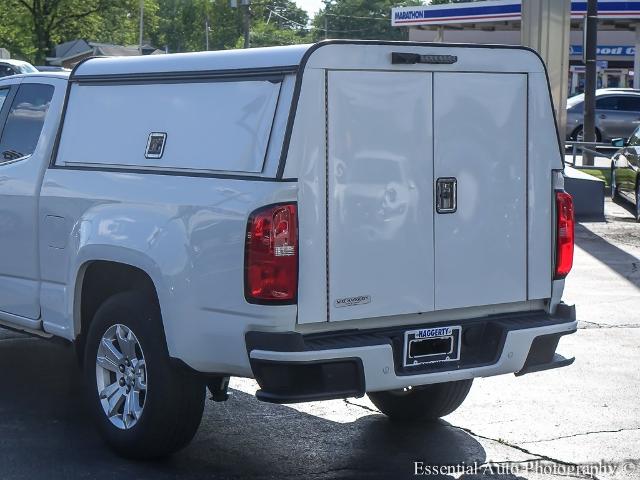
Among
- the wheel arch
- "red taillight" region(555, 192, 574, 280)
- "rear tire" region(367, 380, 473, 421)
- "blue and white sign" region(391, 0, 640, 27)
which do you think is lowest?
"rear tire" region(367, 380, 473, 421)

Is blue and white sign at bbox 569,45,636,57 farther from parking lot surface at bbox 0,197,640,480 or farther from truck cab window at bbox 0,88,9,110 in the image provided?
truck cab window at bbox 0,88,9,110

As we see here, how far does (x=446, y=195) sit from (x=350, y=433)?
1.59 m

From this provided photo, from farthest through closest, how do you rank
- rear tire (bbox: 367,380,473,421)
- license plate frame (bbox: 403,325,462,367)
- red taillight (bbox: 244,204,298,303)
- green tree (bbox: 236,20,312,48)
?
green tree (bbox: 236,20,312,48)
rear tire (bbox: 367,380,473,421)
license plate frame (bbox: 403,325,462,367)
red taillight (bbox: 244,204,298,303)

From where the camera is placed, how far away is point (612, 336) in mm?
9344

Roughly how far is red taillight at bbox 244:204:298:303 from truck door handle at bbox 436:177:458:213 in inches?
32.6

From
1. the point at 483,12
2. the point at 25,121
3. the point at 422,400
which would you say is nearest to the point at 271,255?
the point at 422,400

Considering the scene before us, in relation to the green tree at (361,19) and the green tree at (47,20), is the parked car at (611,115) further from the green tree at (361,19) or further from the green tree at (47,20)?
the green tree at (361,19)

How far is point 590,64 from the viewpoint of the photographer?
2384 centimetres

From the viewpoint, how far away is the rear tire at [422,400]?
6574mm

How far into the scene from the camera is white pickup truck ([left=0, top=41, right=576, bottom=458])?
206 inches

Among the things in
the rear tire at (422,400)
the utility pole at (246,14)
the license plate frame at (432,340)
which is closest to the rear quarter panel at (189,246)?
the license plate frame at (432,340)

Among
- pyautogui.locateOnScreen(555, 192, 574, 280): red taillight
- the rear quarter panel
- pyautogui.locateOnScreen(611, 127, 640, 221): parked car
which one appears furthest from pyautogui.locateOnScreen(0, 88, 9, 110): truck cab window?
pyautogui.locateOnScreen(611, 127, 640, 221): parked car

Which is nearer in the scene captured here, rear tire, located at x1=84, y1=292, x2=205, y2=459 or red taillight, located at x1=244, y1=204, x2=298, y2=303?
red taillight, located at x1=244, y1=204, x2=298, y2=303

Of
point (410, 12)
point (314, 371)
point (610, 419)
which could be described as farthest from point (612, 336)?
point (410, 12)
